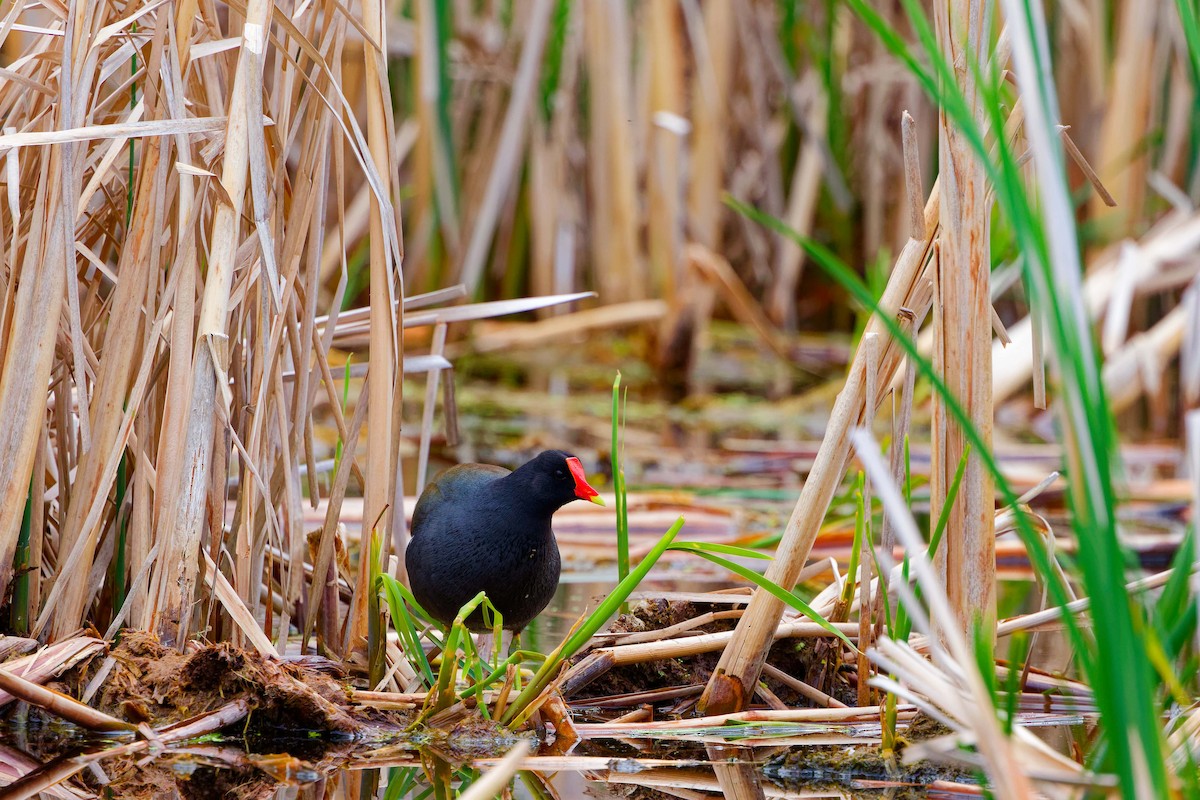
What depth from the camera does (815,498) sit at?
5.98 ft

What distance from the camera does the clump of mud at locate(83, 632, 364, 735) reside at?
5.75 ft

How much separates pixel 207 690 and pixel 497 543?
1.98ft

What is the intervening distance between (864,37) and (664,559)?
348cm

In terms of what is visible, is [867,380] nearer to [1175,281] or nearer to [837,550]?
[837,550]

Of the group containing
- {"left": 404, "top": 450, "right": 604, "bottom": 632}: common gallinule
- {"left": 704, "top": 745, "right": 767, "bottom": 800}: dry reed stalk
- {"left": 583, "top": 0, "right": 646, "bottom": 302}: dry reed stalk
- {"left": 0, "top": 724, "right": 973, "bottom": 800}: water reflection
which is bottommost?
{"left": 704, "top": 745, "right": 767, "bottom": 800}: dry reed stalk

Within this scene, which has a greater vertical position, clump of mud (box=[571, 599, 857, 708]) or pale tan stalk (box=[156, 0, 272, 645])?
pale tan stalk (box=[156, 0, 272, 645])

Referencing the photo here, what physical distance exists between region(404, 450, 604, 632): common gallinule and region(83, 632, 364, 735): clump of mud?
0.49m

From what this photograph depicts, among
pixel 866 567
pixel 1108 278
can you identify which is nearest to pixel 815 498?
pixel 866 567

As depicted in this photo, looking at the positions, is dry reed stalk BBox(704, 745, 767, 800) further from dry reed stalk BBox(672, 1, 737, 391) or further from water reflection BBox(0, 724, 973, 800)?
dry reed stalk BBox(672, 1, 737, 391)

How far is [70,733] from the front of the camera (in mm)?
1746

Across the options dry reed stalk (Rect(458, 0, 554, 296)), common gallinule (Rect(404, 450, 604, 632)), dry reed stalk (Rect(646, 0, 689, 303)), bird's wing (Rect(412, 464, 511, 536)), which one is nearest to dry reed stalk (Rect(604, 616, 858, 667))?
common gallinule (Rect(404, 450, 604, 632))

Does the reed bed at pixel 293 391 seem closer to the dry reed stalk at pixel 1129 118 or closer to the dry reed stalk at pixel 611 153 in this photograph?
the dry reed stalk at pixel 611 153

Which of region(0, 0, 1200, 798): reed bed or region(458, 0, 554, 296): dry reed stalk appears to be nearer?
region(0, 0, 1200, 798): reed bed

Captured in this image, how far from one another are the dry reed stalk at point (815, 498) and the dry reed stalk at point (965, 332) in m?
0.05
